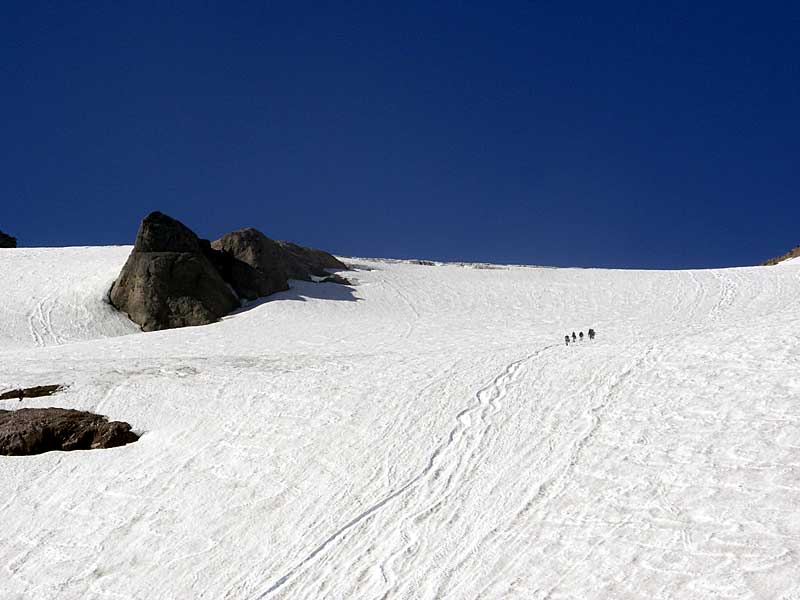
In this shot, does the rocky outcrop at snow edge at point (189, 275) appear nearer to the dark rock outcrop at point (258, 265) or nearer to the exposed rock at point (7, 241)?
the dark rock outcrop at point (258, 265)

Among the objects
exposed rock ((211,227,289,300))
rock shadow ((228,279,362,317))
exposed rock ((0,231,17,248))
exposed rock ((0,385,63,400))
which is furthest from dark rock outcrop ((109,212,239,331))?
exposed rock ((0,231,17,248))

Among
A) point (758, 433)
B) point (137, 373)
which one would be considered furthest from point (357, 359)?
point (758, 433)

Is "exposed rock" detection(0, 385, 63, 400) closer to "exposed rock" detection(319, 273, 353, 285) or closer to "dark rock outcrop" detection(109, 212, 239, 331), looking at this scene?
"dark rock outcrop" detection(109, 212, 239, 331)

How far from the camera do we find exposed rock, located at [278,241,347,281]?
3988 cm

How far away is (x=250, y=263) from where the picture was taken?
36.1 meters

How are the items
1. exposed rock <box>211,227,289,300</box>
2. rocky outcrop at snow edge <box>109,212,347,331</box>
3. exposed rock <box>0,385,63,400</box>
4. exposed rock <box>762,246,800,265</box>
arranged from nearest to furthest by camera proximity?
exposed rock <box>0,385,63,400</box>, rocky outcrop at snow edge <box>109,212,347,331</box>, exposed rock <box>211,227,289,300</box>, exposed rock <box>762,246,800,265</box>

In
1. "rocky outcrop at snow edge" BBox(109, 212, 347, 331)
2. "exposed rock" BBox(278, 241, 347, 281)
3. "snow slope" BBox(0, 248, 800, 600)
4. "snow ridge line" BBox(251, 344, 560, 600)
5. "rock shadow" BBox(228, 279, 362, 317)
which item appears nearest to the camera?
"snow slope" BBox(0, 248, 800, 600)

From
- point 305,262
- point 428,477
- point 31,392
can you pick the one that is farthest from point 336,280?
point 428,477

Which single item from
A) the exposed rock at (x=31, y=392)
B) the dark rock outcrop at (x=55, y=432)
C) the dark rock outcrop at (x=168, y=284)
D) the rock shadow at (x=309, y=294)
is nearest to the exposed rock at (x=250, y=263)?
the rock shadow at (x=309, y=294)

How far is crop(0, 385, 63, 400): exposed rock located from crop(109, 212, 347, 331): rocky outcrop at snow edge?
14.1m

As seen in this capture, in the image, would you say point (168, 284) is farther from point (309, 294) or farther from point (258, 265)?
point (309, 294)

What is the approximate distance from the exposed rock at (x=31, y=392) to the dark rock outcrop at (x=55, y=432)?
172cm

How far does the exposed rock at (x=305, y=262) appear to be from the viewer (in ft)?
131

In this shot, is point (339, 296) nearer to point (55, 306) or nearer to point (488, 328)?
point (488, 328)
